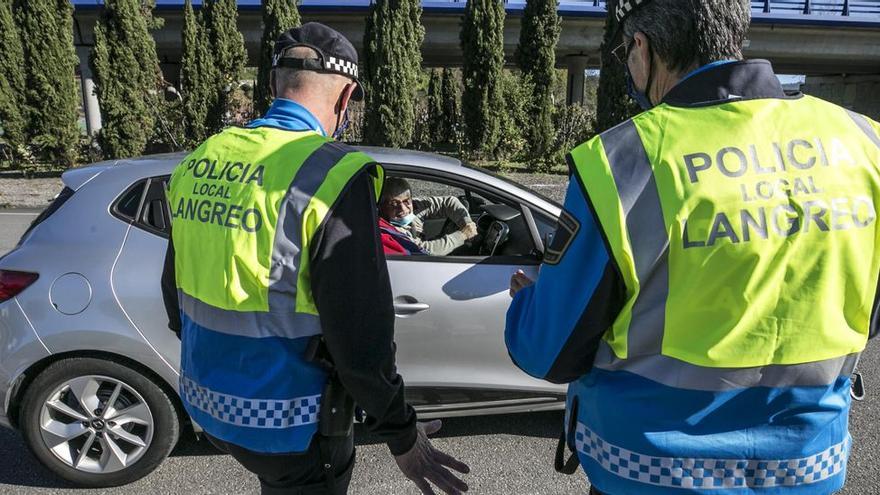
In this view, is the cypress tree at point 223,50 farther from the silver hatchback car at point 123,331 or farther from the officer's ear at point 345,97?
Result: the officer's ear at point 345,97

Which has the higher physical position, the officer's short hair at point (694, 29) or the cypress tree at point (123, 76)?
the officer's short hair at point (694, 29)

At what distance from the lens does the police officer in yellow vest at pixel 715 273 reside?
122cm

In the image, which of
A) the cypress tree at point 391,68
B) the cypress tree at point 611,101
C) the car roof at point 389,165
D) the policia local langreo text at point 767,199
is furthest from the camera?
the cypress tree at point 391,68

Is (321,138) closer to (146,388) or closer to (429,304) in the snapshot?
(429,304)

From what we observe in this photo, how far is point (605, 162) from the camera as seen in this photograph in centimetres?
125

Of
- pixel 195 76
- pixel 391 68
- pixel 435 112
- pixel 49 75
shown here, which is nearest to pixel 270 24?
pixel 195 76

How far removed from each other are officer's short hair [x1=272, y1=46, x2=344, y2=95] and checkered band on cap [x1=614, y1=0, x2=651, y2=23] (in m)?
0.74

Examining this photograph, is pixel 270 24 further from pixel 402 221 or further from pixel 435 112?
pixel 402 221

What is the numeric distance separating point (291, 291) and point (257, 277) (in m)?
0.08

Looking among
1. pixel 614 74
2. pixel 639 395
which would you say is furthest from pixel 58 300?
pixel 614 74

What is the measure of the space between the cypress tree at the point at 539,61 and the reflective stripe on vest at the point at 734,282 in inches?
548

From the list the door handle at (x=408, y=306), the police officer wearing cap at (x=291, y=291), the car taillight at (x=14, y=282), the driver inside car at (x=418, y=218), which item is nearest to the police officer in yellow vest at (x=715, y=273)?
the police officer wearing cap at (x=291, y=291)

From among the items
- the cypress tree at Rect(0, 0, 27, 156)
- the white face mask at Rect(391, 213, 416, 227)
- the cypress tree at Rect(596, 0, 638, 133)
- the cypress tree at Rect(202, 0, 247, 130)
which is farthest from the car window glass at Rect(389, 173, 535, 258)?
the cypress tree at Rect(0, 0, 27, 156)

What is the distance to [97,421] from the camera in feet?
9.72
